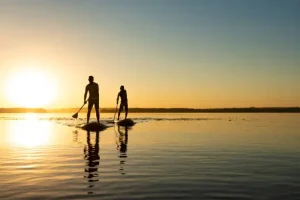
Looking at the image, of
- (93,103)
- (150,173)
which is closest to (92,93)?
(93,103)

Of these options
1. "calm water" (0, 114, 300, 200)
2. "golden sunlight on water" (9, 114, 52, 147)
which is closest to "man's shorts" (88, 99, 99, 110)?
"golden sunlight on water" (9, 114, 52, 147)

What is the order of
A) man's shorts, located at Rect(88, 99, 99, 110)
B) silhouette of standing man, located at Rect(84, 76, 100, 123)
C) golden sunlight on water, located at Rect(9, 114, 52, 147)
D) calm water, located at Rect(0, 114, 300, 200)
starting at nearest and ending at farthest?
calm water, located at Rect(0, 114, 300, 200) → golden sunlight on water, located at Rect(9, 114, 52, 147) → silhouette of standing man, located at Rect(84, 76, 100, 123) → man's shorts, located at Rect(88, 99, 99, 110)

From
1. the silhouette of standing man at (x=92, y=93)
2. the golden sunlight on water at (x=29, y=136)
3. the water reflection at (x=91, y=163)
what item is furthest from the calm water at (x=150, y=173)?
the silhouette of standing man at (x=92, y=93)

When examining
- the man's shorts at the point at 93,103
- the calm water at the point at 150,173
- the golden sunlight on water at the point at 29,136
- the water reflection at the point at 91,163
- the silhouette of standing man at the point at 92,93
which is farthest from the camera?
the man's shorts at the point at 93,103

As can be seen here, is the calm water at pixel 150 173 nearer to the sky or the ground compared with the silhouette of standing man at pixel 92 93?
nearer to the ground

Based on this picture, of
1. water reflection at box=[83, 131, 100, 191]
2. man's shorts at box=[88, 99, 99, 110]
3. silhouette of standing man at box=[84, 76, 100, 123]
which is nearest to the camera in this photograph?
water reflection at box=[83, 131, 100, 191]

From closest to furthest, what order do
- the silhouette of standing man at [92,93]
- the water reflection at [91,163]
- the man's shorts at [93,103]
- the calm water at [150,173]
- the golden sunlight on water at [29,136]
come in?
the calm water at [150,173], the water reflection at [91,163], the golden sunlight on water at [29,136], the silhouette of standing man at [92,93], the man's shorts at [93,103]

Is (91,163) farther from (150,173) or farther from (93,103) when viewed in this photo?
(93,103)

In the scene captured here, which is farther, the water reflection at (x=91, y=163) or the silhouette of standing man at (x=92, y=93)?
the silhouette of standing man at (x=92, y=93)

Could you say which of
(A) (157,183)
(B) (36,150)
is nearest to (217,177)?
(A) (157,183)

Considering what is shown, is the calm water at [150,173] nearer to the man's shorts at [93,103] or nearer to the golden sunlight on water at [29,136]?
the golden sunlight on water at [29,136]

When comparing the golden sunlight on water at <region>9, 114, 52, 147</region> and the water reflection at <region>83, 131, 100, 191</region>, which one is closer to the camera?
the water reflection at <region>83, 131, 100, 191</region>

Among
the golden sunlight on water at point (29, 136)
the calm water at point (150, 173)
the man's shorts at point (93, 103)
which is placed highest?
the man's shorts at point (93, 103)

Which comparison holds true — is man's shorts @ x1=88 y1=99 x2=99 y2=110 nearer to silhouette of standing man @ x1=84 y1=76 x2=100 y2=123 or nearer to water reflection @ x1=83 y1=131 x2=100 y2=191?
silhouette of standing man @ x1=84 y1=76 x2=100 y2=123
